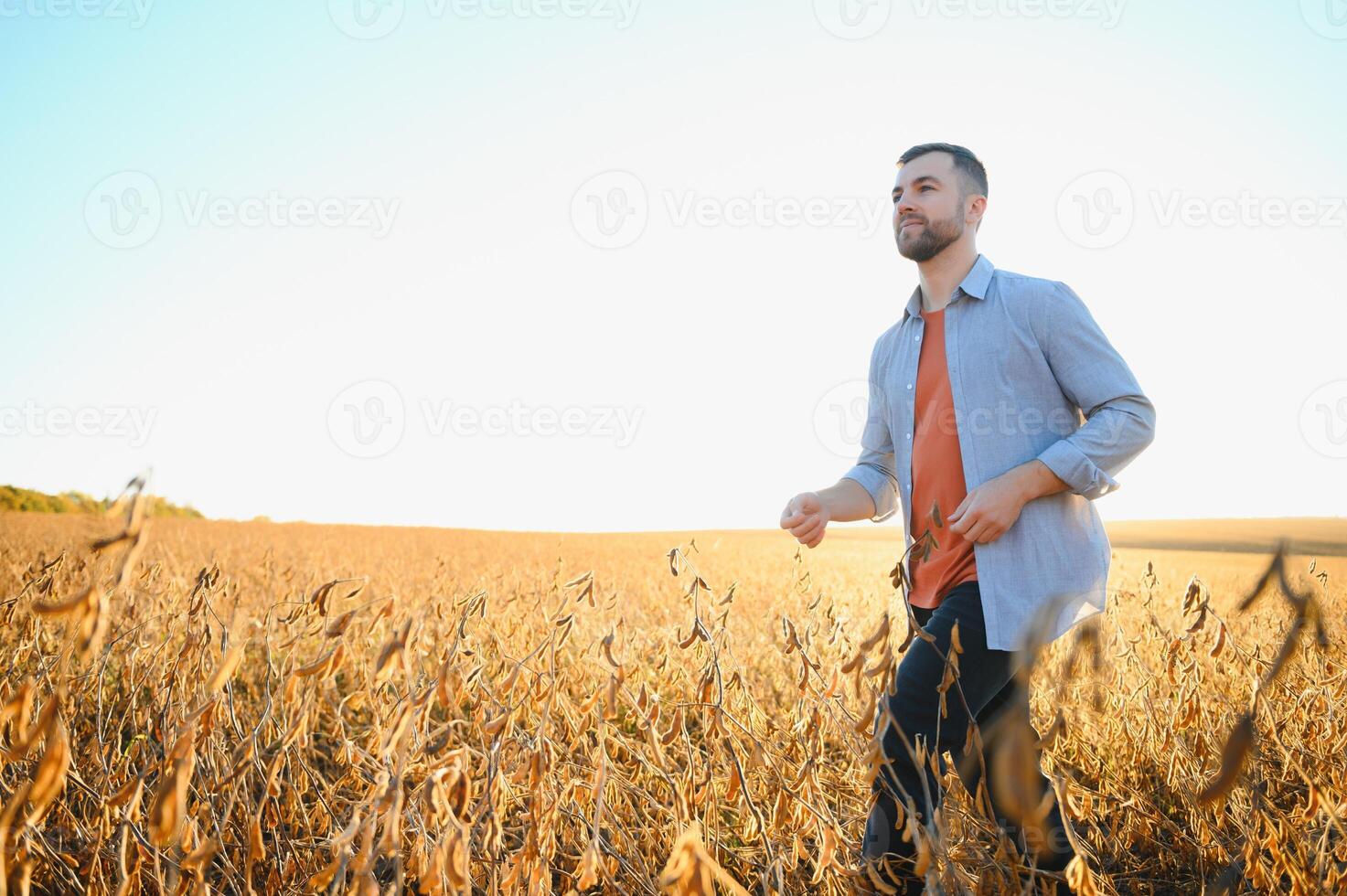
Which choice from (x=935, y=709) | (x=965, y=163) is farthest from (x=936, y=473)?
(x=965, y=163)

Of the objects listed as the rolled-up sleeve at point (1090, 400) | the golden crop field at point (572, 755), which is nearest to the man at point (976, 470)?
the rolled-up sleeve at point (1090, 400)

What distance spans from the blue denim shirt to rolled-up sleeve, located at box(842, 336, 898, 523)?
0.15 meters

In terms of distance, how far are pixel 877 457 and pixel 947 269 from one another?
24.7 inches

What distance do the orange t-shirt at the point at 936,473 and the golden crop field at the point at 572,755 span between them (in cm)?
26

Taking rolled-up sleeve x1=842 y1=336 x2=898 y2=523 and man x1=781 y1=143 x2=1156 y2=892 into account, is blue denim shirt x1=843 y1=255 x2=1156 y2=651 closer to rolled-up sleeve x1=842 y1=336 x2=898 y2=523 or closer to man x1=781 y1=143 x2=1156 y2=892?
man x1=781 y1=143 x2=1156 y2=892

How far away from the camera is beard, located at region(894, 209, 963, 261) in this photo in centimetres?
231

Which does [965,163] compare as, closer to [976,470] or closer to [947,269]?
[947,269]

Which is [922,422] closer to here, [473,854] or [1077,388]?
[1077,388]

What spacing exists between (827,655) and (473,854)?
2.64 m

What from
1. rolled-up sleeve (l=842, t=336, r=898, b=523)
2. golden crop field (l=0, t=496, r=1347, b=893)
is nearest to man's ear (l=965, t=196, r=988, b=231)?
rolled-up sleeve (l=842, t=336, r=898, b=523)

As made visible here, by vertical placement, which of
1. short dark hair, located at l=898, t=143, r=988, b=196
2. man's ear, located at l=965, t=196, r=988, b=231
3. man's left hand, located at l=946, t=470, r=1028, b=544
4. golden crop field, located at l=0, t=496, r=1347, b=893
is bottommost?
golden crop field, located at l=0, t=496, r=1347, b=893

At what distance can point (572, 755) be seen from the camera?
2.86 metres

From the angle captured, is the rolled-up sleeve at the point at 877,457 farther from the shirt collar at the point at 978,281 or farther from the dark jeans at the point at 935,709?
the dark jeans at the point at 935,709

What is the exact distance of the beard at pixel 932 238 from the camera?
231 centimetres
